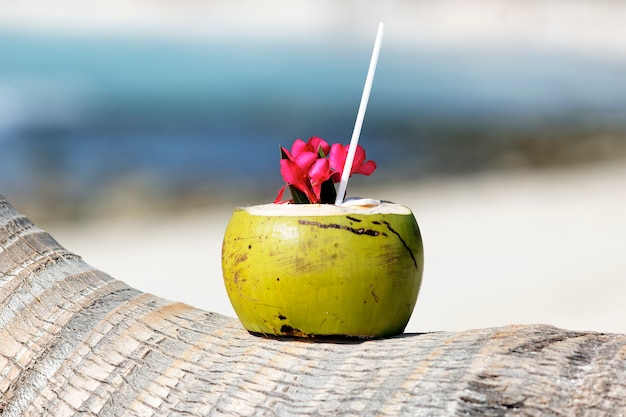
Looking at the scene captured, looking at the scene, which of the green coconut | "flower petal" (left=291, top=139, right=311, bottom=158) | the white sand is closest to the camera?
the green coconut

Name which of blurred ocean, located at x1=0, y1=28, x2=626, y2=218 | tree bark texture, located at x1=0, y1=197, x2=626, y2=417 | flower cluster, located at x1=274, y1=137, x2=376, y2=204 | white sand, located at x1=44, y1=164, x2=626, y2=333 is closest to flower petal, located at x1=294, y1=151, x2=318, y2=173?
flower cluster, located at x1=274, y1=137, x2=376, y2=204

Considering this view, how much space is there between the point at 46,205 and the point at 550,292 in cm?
429

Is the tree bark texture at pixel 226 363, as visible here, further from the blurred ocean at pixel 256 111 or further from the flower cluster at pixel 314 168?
the blurred ocean at pixel 256 111

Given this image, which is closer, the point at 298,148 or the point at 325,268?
the point at 325,268

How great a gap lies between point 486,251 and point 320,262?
4.49 meters

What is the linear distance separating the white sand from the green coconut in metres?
2.74

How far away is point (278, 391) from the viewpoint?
3.64 feet

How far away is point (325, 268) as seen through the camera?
1167mm

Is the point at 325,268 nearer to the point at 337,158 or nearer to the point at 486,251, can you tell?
the point at 337,158

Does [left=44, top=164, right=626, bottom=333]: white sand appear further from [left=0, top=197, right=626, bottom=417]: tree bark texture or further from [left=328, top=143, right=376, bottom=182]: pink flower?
[left=328, top=143, right=376, bottom=182]: pink flower

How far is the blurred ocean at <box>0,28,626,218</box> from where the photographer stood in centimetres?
760

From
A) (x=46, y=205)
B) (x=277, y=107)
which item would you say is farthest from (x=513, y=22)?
(x=46, y=205)

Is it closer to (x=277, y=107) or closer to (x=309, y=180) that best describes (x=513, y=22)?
(x=277, y=107)

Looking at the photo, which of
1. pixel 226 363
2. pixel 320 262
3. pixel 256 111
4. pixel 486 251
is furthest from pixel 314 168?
pixel 256 111
